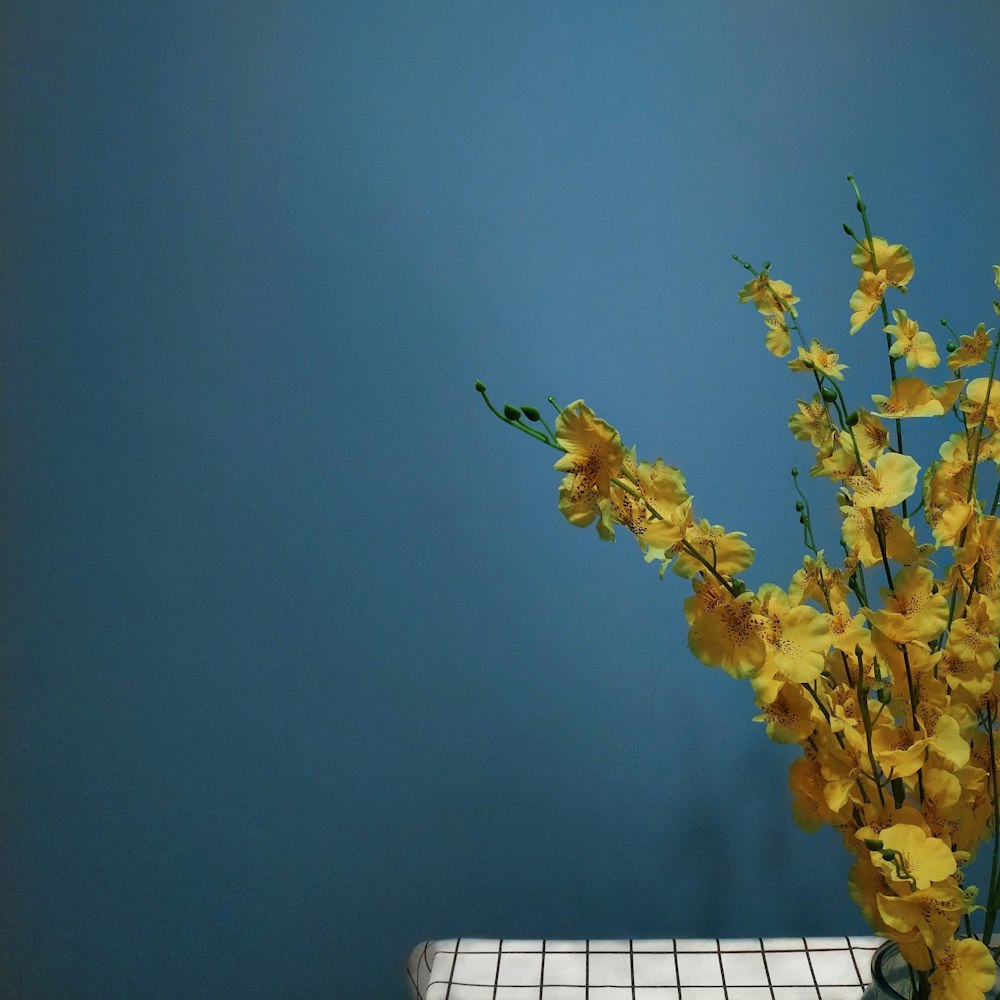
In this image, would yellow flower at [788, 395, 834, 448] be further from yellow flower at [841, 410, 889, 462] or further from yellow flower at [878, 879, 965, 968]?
yellow flower at [878, 879, 965, 968]

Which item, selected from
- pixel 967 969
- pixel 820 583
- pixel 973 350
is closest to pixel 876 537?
pixel 820 583

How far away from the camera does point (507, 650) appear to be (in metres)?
1.32

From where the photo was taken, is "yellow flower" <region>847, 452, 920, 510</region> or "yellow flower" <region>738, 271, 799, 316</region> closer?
"yellow flower" <region>847, 452, 920, 510</region>

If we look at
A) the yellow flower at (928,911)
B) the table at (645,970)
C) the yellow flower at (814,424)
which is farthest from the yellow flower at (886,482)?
the table at (645,970)

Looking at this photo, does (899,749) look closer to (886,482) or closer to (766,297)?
(886,482)

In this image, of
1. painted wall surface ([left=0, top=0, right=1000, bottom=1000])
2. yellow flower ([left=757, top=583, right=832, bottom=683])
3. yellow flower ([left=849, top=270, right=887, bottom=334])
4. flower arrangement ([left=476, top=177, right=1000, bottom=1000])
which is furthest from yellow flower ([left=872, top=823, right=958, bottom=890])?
painted wall surface ([left=0, top=0, right=1000, bottom=1000])

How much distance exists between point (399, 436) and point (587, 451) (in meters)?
0.71

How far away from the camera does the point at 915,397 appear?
725 millimetres

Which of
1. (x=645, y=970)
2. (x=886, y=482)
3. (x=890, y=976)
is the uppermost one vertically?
(x=886, y=482)

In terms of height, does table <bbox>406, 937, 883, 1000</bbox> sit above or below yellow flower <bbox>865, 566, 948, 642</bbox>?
below

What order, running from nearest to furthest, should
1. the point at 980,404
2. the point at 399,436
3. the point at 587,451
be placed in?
the point at 587,451 → the point at 980,404 → the point at 399,436

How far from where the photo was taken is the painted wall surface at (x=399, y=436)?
1.25 metres

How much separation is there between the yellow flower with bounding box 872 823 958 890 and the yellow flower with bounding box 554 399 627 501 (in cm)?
27

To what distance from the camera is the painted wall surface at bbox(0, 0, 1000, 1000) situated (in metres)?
1.25
